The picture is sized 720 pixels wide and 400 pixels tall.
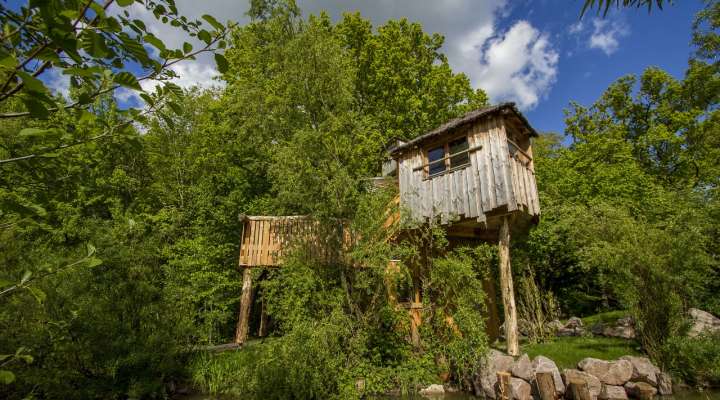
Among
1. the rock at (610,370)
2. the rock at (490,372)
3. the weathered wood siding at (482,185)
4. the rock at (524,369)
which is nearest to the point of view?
the rock at (610,370)

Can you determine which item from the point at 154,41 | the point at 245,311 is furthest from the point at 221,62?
the point at 245,311

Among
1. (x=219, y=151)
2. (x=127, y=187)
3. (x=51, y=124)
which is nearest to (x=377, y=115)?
(x=219, y=151)

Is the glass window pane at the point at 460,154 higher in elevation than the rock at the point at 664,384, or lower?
higher

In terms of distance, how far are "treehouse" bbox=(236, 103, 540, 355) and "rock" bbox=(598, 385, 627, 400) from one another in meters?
2.02

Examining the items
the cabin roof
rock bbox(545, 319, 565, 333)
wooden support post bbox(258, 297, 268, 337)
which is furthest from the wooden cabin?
wooden support post bbox(258, 297, 268, 337)

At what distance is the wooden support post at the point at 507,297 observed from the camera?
8734mm

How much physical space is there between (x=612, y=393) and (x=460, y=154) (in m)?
6.55

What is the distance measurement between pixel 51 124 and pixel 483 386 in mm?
8508

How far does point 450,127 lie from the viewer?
34.7ft

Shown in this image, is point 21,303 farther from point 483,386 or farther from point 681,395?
point 681,395

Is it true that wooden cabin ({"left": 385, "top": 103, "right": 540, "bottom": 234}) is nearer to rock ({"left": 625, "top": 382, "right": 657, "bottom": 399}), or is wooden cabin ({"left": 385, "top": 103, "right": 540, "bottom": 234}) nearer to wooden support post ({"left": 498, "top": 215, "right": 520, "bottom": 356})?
wooden support post ({"left": 498, "top": 215, "right": 520, "bottom": 356})

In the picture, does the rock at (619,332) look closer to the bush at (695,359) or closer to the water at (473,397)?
the bush at (695,359)

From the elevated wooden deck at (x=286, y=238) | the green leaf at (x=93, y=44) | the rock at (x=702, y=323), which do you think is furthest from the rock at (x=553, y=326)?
the green leaf at (x=93, y=44)

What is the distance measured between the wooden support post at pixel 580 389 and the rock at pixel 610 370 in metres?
0.86
